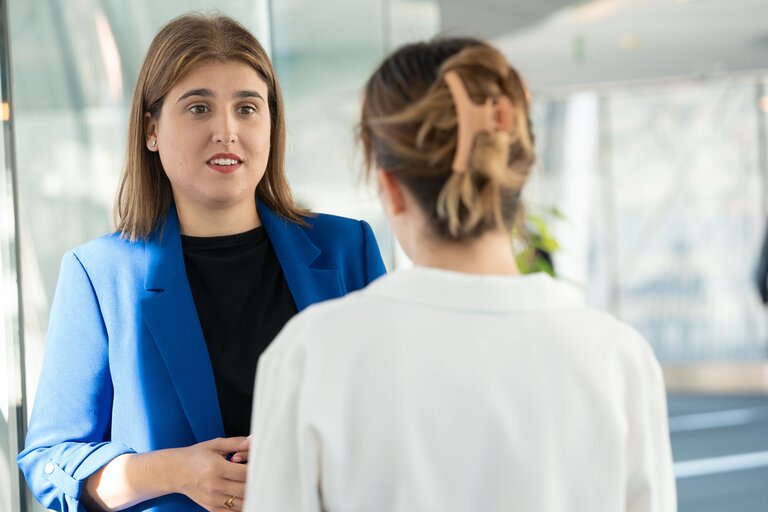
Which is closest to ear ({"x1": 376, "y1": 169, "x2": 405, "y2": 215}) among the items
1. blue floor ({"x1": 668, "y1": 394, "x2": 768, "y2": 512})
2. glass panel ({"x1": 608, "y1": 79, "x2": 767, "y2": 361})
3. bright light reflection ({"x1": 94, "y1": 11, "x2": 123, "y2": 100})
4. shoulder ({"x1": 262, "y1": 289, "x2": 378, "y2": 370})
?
shoulder ({"x1": 262, "y1": 289, "x2": 378, "y2": 370})

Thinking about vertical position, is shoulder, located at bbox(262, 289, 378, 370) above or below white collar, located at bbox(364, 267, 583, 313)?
below

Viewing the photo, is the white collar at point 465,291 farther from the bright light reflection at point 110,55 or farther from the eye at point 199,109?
the bright light reflection at point 110,55

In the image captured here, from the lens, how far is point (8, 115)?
2.13m

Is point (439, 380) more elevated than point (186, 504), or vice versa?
point (439, 380)

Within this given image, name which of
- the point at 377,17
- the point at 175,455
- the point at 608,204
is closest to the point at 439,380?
the point at 175,455

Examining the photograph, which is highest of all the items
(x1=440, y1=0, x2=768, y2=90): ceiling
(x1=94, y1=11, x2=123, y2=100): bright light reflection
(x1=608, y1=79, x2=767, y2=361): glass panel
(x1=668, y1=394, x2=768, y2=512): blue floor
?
(x1=440, y1=0, x2=768, y2=90): ceiling

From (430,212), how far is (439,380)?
185 millimetres

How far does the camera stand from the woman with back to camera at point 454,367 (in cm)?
96

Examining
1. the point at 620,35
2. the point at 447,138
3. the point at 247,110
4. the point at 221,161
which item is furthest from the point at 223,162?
the point at 620,35

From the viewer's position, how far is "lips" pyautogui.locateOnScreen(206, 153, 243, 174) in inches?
59.7

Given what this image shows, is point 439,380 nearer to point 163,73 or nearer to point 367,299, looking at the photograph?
point 367,299

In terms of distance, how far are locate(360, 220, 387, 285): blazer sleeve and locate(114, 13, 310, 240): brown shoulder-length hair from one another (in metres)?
0.12

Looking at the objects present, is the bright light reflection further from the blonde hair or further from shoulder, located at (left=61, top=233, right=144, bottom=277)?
the blonde hair

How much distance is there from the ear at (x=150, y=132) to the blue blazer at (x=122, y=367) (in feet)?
0.52
